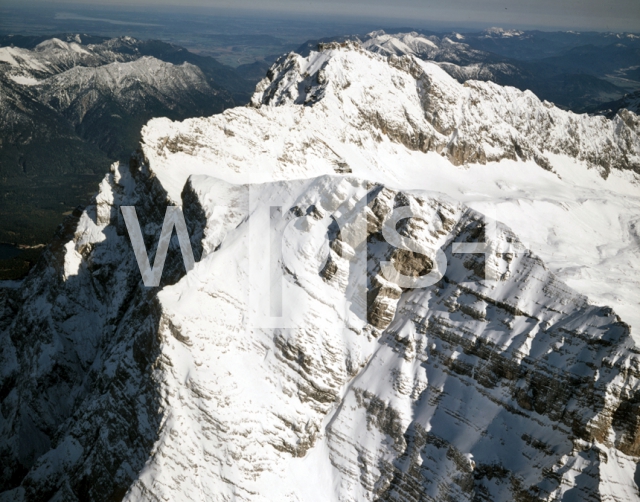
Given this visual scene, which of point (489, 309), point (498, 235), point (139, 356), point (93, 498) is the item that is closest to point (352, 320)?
point (489, 309)

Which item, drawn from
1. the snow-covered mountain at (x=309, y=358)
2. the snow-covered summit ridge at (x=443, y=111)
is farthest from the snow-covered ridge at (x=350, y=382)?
the snow-covered summit ridge at (x=443, y=111)

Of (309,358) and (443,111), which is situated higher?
(443,111)

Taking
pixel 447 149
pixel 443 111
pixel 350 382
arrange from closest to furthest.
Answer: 1. pixel 350 382
2. pixel 447 149
3. pixel 443 111

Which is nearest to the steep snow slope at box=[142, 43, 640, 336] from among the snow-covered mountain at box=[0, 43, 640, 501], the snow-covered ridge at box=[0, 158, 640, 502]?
the snow-covered mountain at box=[0, 43, 640, 501]

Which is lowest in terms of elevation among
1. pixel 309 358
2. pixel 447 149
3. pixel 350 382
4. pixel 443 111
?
pixel 350 382

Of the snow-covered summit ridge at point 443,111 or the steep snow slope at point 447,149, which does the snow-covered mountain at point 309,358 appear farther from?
the snow-covered summit ridge at point 443,111

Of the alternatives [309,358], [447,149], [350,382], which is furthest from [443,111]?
[309,358]

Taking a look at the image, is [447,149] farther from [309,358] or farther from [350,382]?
[309,358]
